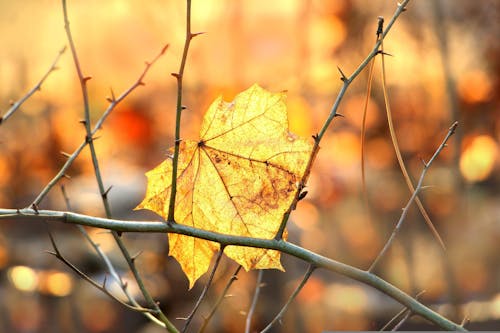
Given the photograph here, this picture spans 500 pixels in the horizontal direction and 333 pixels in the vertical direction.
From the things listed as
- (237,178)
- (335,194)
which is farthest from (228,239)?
(335,194)

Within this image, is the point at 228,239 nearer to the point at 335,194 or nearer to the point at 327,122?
the point at 327,122

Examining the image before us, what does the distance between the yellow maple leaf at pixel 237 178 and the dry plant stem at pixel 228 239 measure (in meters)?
0.05

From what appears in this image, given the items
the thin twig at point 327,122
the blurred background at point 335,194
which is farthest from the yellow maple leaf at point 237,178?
the blurred background at point 335,194

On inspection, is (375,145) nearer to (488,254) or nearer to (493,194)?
(488,254)

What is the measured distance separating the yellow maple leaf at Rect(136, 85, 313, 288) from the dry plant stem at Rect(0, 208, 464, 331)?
0.05 meters

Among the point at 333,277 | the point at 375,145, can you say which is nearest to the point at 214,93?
the point at 375,145

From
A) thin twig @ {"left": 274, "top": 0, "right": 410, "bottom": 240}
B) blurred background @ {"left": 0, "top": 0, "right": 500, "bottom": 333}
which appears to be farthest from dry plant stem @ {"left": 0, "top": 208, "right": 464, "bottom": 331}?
blurred background @ {"left": 0, "top": 0, "right": 500, "bottom": 333}

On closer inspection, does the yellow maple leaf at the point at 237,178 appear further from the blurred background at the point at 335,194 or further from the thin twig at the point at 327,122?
the blurred background at the point at 335,194

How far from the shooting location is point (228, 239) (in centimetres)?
68

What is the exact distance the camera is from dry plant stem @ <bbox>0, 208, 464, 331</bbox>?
657 millimetres

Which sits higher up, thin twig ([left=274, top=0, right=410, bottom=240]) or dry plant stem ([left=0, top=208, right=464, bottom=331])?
thin twig ([left=274, top=0, right=410, bottom=240])

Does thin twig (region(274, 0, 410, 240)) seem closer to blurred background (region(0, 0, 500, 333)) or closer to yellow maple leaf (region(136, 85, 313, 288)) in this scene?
yellow maple leaf (region(136, 85, 313, 288))

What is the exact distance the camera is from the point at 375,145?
198 inches

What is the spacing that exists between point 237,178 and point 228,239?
10 cm
